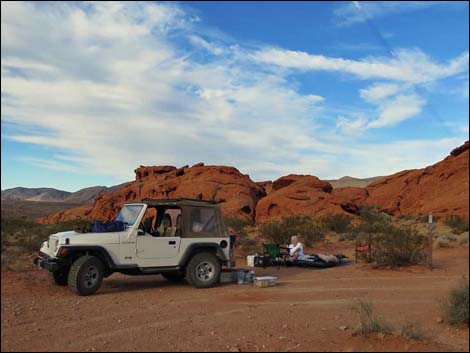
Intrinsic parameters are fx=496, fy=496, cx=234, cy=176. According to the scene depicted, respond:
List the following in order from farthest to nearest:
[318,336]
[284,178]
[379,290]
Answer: [284,178]
[379,290]
[318,336]

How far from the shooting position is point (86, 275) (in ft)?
31.8

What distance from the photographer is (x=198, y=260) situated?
11.2 meters

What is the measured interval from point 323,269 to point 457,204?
8685 mm

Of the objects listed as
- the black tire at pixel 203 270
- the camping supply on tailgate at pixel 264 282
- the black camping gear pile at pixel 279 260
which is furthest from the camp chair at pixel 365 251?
the black tire at pixel 203 270

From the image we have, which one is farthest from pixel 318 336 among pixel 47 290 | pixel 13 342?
pixel 47 290

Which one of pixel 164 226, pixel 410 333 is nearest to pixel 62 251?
pixel 164 226

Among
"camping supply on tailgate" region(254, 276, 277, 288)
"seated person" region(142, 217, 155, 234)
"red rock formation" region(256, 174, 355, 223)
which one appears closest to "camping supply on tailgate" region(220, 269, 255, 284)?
"camping supply on tailgate" region(254, 276, 277, 288)

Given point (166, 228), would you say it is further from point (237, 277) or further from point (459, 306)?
point (459, 306)

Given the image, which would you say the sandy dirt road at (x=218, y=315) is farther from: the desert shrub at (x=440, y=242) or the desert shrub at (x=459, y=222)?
the desert shrub at (x=440, y=242)

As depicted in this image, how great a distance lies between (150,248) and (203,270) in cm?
139

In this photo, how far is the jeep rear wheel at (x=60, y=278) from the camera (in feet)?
33.7

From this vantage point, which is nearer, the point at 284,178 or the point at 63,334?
the point at 63,334

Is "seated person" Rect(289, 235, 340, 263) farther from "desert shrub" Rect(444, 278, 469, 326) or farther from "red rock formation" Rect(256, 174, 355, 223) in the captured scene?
"red rock formation" Rect(256, 174, 355, 223)

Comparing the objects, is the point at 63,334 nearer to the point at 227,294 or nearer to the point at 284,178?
the point at 227,294
